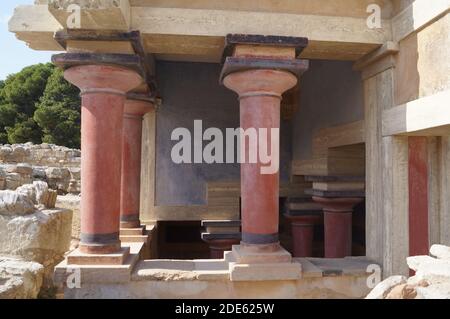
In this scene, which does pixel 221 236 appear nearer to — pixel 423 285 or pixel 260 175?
pixel 260 175

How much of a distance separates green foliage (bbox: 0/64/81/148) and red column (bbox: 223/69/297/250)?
2719 centimetres

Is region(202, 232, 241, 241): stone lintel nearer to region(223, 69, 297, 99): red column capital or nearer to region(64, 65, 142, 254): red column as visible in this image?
region(64, 65, 142, 254): red column

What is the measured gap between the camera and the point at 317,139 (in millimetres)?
7684

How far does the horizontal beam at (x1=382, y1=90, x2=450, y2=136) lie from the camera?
3.92 meters

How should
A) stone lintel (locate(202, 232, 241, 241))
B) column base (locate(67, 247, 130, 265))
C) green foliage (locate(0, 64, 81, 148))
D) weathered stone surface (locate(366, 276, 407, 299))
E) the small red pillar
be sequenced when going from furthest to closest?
green foliage (locate(0, 64, 81, 148)) < stone lintel (locate(202, 232, 241, 241)) < the small red pillar < column base (locate(67, 247, 130, 265)) < weathered stone surface (locate(366, 276, 407, 299))

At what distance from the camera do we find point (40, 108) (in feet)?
97.1

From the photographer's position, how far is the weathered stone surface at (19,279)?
3497 mm

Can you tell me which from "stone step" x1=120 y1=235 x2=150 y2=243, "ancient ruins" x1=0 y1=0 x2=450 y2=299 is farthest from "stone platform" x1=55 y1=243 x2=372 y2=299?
"stone step" x1=120 y1=235 x2=150 y2=243

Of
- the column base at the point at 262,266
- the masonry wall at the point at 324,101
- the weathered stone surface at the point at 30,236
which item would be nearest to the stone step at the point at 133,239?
the weathered stone surface at the point at 30,236

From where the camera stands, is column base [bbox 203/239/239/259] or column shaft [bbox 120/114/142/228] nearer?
column shaft [bbox 120/114/142/228]

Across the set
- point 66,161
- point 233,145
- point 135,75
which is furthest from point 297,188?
point 66,161
